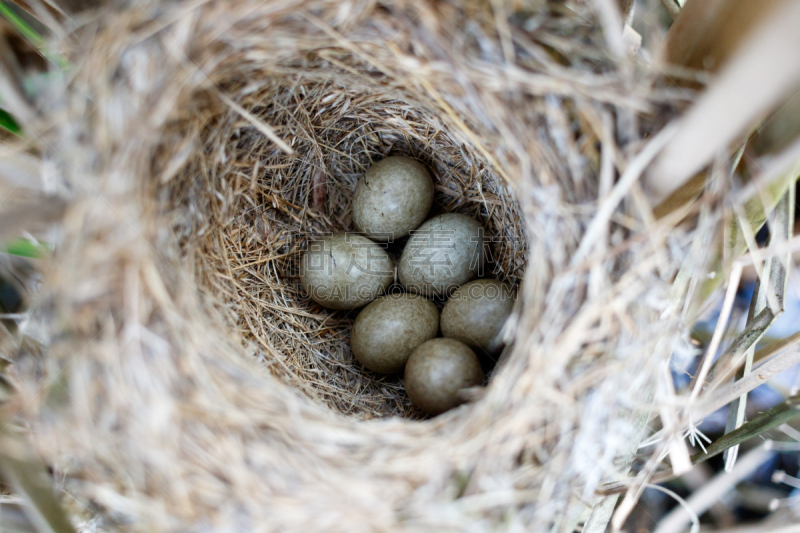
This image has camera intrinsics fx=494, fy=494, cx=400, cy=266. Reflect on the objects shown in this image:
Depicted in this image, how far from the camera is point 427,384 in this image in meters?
1.18

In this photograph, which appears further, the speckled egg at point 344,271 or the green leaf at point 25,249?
the speckled egg at point 344,271

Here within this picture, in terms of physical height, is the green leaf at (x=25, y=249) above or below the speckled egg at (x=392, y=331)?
below

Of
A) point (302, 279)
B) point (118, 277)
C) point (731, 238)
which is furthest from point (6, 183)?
point (731, 238)

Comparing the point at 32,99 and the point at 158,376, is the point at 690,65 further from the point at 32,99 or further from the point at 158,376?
the point at 32,99

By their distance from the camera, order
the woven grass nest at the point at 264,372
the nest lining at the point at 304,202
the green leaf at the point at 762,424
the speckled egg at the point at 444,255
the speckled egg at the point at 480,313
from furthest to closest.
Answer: the speckled egg at the point at 444,255 → the speckled egg at the point at 480,313 → the nest lining at the point at 304,202 → the green leaf at the point at 762,424 → the woven grass nest at the point at 264,372

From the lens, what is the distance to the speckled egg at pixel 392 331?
1366mm

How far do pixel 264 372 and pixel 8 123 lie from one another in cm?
73

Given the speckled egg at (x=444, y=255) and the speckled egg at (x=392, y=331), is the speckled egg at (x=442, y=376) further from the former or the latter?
the speckled egg at (x=444, y=255)

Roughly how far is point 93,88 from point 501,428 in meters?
0.94

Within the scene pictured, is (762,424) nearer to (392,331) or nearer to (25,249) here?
(392,331)

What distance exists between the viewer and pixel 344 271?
4.77ft

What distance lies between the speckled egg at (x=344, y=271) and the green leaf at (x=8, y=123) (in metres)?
0.74

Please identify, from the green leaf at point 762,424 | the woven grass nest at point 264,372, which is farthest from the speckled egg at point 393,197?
the green leaf at point 762,424

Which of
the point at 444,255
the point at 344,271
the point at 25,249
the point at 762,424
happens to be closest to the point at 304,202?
the point at 344,271
